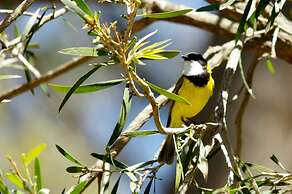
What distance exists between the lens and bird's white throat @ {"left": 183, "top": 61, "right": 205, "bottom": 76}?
2084 millimetres

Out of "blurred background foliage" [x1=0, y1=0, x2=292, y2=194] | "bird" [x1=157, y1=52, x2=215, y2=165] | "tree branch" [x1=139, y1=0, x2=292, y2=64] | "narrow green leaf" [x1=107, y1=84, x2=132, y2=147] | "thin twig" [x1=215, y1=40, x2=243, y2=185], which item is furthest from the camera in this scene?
"blurred background foliage" [x1=0, y1=0, x2=292, y2=194]

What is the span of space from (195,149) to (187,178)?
69 mm

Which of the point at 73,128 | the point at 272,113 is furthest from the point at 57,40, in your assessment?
the point at 272,113

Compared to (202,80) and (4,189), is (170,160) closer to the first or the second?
(202,80)

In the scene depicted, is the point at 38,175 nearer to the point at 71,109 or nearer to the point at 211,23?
the point at 211,23

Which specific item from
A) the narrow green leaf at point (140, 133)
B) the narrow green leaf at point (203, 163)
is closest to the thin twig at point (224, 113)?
the narrow green leaf at point (203, 163)

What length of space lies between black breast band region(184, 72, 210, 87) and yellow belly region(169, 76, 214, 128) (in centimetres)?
2

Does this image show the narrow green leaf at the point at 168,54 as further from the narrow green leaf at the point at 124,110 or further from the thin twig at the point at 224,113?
the thin twig at the point at 224,113

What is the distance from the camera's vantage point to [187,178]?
95 cm

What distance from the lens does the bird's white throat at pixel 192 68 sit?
208cm

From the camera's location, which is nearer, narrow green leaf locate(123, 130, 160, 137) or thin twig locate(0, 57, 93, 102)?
narrow green leaf locate(123, 130, 160, 137)

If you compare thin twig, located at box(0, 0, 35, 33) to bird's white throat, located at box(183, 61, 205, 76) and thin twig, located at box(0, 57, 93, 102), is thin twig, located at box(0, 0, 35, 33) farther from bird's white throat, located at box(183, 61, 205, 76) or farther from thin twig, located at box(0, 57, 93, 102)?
bird's white throat, located at box(183, 61, 205, 76)

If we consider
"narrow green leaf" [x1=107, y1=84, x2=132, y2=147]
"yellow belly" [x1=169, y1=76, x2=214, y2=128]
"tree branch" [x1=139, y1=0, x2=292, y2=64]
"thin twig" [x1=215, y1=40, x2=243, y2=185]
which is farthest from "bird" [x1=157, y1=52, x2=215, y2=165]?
"narrow green leaf" [x1=107, y1=84, x2=132, y2=147]

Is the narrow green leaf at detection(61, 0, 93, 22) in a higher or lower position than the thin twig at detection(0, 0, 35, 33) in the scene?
higher
